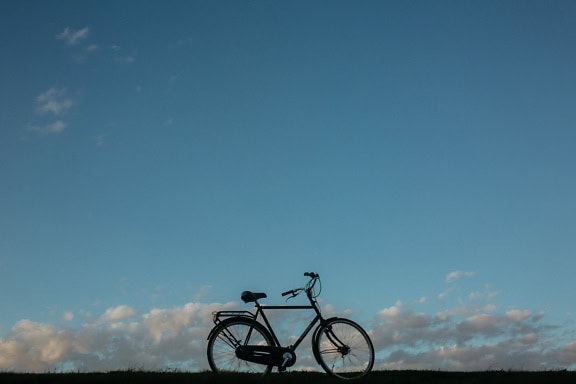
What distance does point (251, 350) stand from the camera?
1347cm

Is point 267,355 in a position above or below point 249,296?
below

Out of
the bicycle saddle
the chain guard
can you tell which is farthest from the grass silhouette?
the bicycle saddle

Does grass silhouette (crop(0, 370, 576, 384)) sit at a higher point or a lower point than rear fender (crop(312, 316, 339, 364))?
lower

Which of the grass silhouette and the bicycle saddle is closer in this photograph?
the grass silhouette

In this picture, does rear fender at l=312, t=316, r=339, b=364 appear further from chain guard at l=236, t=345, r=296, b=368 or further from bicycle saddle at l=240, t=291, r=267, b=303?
bicycle saddle at l=240, t=291, r=267, b=303

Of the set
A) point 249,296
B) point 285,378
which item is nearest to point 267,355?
point 285,378

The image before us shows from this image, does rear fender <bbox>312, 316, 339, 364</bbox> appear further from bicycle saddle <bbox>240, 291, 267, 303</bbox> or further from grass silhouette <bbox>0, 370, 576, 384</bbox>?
bicycle saddle <bbox>240, 291, 267, 303</bbox>

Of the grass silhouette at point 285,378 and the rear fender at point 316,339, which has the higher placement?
the rear fender at point 316,339

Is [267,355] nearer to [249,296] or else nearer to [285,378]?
Answer: [285,378]

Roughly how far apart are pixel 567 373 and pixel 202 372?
8.81 metres

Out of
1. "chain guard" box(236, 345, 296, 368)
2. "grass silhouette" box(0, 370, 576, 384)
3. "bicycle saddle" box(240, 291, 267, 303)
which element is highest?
"bicycle saddle" box(240, 291, 267, 303)

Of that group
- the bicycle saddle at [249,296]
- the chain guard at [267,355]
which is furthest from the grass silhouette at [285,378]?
the bicycle saddle at [249,296]

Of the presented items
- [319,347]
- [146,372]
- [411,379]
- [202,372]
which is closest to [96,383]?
[146,372]

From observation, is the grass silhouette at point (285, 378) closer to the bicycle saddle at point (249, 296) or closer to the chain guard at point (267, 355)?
the chain guard at point (267, 355)
